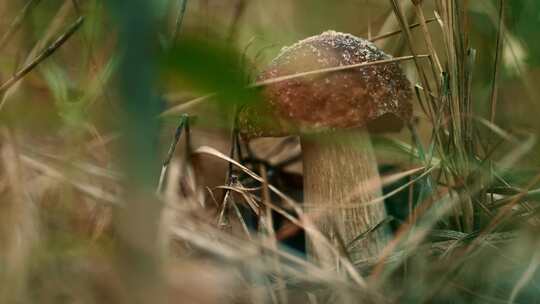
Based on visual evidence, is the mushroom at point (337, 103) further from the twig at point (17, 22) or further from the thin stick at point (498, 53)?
the twig at point (17, 22)

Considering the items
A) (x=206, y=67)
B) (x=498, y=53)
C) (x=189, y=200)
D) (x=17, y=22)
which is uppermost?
(x=17, y=22)

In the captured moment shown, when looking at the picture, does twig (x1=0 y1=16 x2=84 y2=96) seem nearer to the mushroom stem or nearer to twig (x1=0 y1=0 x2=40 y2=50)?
twig (x1=0 y1=0 x2=40 y2=50)

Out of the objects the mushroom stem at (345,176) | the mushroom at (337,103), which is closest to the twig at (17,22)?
the mushroom at (337,103)

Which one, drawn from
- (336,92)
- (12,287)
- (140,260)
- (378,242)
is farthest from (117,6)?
(378,242)

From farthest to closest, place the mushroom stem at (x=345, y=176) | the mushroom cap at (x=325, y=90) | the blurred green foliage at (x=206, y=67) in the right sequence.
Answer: the mushroom stem at (x=345, y=176), the mushroom cap at (x=325, y=90), the blurred green foliage at (x=206, y=67)

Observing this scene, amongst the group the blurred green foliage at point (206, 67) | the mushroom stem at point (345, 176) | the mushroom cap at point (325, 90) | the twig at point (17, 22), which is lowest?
the mushroom stem at point (345, 176)

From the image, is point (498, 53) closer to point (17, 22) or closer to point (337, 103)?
point (337, 103)

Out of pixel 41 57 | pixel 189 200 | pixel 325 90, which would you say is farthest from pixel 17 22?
pixel 325 90

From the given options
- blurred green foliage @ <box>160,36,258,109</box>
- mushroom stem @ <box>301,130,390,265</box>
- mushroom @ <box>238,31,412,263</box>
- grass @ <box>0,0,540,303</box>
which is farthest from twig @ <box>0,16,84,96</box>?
blurred green foliage @ <box>160,36,258,109</box>

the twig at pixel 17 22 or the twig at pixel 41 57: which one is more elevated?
the twig at pixel 17 22
